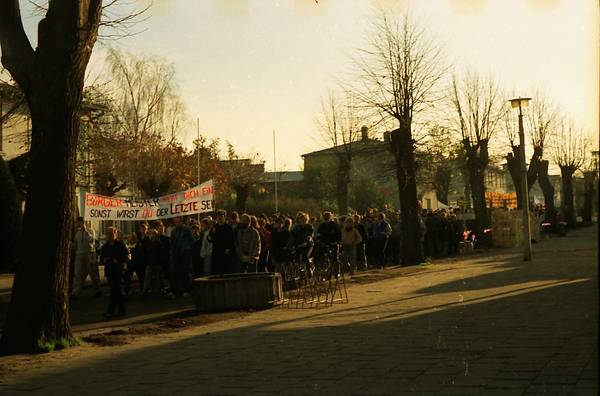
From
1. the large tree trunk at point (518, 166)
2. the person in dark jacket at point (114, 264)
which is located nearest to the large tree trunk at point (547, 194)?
the large tree trunk at point (518, 166)

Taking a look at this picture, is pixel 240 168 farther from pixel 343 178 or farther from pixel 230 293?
pixel 230 293

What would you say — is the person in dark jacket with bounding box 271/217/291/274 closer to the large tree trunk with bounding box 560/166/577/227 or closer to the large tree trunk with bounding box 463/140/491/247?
the large tree trunk with bounding box 463/140/491/247

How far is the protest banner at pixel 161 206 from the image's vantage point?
23.2m

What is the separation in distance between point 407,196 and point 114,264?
1548 centimetres

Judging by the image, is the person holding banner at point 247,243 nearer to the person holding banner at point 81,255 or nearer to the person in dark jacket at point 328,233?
the person in dark jacket at point 328,233

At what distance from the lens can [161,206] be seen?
24828mm

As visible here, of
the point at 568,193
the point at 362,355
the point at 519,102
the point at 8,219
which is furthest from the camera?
the point at 568,193

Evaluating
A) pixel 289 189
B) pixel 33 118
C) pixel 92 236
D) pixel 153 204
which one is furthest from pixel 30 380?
pixel 289 189

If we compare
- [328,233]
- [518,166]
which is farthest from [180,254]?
[518,166]

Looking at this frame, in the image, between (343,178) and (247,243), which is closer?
(247,243)

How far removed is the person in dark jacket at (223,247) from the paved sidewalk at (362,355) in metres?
3.33

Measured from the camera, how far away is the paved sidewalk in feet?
26.8

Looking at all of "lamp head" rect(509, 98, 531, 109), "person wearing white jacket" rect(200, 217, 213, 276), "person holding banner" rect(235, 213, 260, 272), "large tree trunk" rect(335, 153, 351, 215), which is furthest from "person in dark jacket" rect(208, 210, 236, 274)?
"large tree trunk" rect(335, 153, 351, 215)

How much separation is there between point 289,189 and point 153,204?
5851cm
